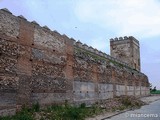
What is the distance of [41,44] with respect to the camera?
13.0m

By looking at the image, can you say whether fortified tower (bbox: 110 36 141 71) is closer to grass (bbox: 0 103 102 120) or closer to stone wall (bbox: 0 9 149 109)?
stone wall (bbox: 0 9 149 109)

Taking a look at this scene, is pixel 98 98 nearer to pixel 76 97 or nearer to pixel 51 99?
pixel 76 97

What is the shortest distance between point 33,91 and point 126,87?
55.1 ft

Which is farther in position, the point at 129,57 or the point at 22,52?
the point at 129,57

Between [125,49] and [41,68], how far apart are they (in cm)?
2708

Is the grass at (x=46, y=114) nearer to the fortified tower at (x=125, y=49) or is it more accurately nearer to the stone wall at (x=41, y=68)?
the stone wall at (x=41, y=68)

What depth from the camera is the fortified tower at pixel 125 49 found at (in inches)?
1480

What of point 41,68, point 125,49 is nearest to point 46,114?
point 41,68

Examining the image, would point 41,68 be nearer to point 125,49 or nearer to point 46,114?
point 46,114

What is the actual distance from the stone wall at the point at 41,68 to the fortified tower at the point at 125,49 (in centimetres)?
1879

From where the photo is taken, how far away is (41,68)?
12672 mm

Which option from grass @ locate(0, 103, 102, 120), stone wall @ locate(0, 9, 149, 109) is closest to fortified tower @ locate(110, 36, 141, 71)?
stone wall @ locate(0, 9, 149, 109)

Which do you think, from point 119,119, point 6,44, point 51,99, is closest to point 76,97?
point 51,99

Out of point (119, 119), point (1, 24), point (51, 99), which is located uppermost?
point (1, 24)
